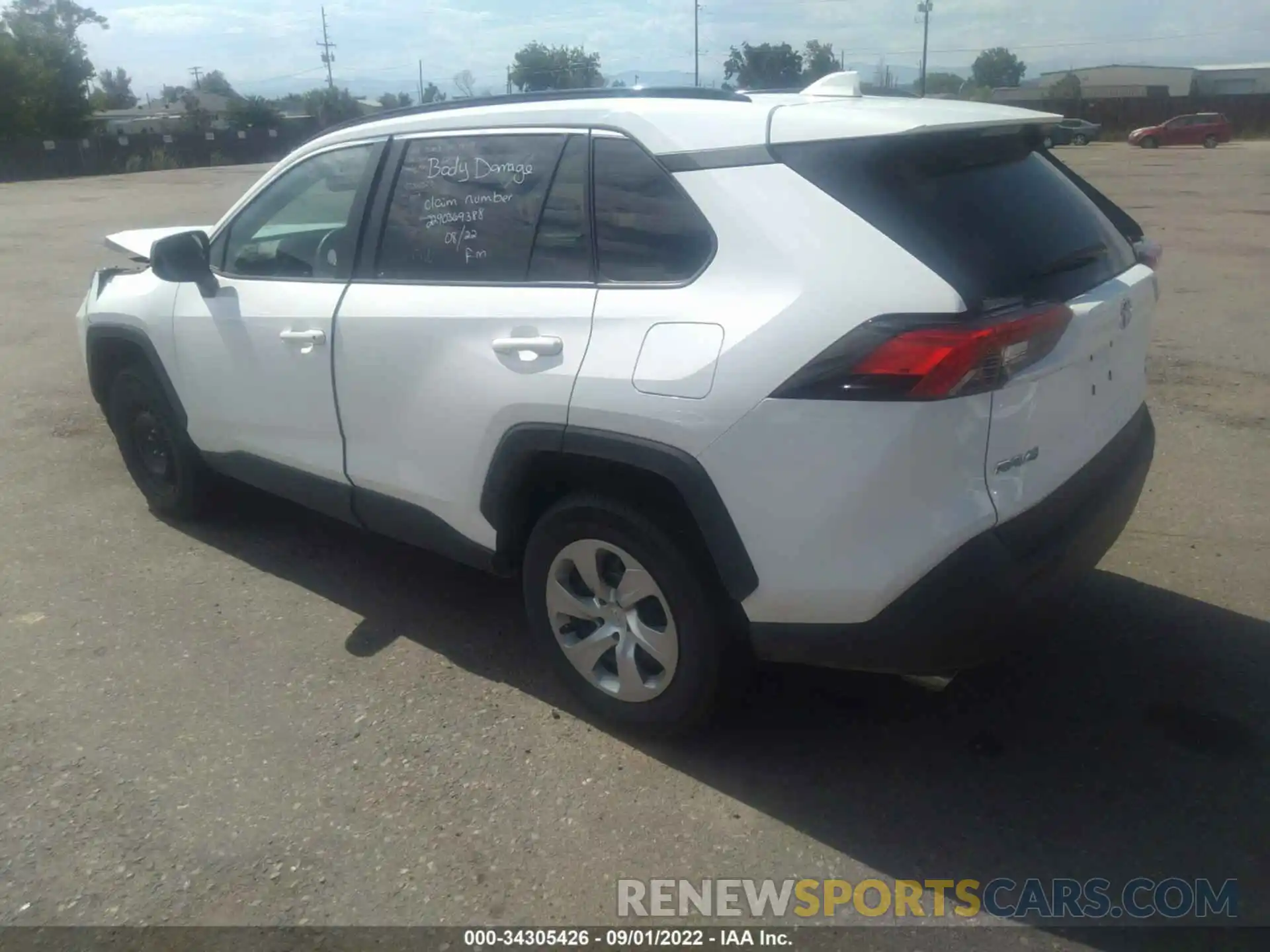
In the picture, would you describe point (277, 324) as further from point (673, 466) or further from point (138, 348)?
point (673, 466)

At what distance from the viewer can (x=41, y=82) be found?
56.7 meters

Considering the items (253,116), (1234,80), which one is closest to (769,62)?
(253,116)

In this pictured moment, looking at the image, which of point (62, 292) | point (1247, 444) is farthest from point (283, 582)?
point (62, 292)

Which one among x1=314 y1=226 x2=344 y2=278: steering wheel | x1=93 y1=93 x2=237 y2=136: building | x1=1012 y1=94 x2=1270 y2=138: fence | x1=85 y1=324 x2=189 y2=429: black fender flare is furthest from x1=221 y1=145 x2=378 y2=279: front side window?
x1=93 y1=93 x2=237 y2=136: building

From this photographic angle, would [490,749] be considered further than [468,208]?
No

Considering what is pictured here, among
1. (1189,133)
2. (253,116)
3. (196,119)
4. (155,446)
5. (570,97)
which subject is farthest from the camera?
(196,119)

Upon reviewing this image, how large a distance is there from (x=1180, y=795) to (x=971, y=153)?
6.18 feet

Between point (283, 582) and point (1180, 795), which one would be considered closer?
point (1180, 795)

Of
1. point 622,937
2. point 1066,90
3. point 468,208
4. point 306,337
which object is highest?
point 1066,90

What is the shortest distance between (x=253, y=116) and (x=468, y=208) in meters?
62.1

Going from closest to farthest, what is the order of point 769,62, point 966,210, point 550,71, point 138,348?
point 966,210
point 138,348
point 550,71
point 769,62

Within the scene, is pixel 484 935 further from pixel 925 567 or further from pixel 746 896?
pixel 925 567

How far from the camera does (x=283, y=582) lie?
468 cm

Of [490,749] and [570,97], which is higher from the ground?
[570,97]
